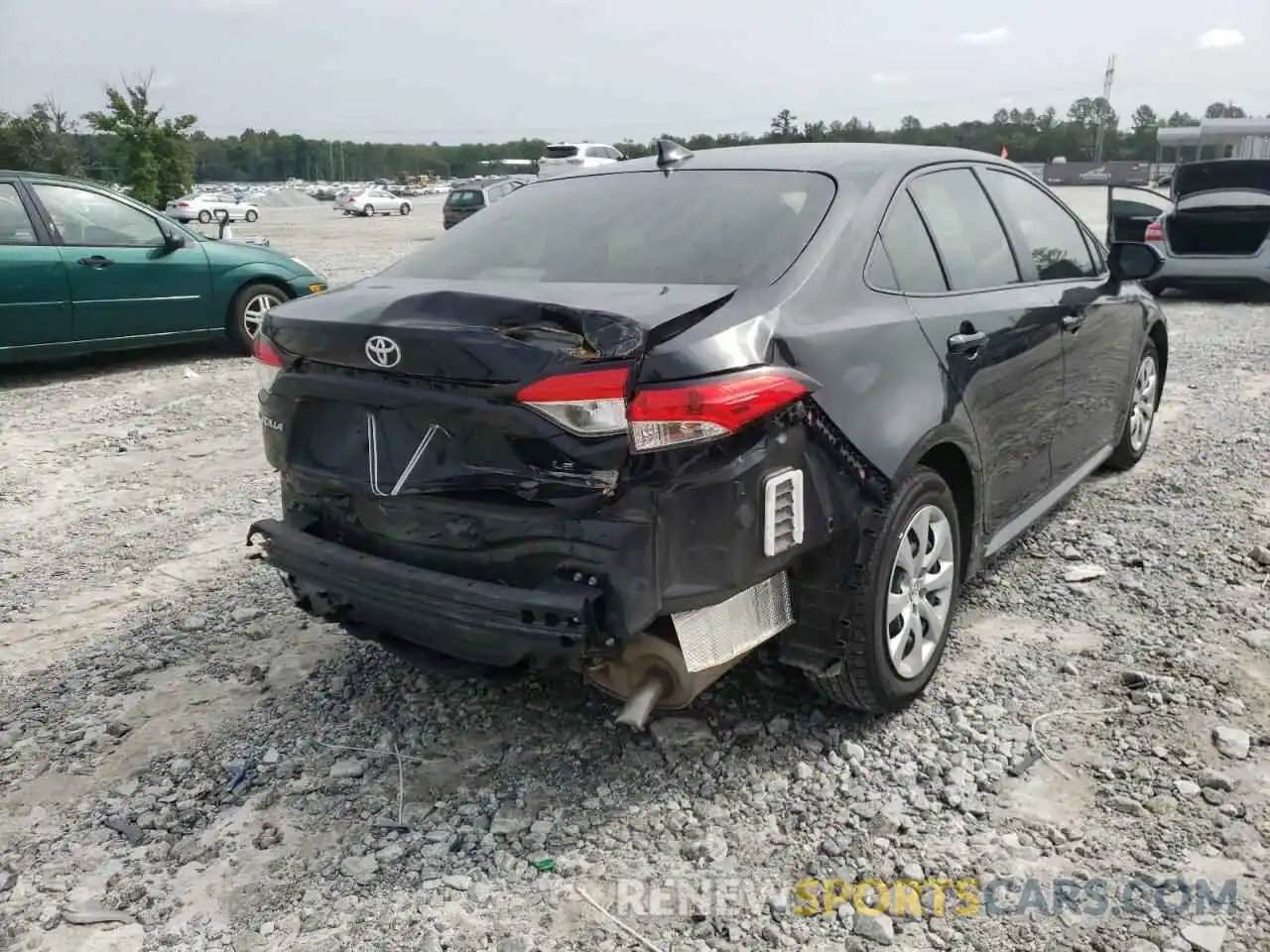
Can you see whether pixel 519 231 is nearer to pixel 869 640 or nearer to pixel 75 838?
pixel 869 640

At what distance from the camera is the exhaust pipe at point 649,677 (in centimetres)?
263

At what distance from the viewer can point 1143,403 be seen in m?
5.40

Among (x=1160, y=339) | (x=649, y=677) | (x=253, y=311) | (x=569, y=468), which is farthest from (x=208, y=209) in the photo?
(x=569, y=468)

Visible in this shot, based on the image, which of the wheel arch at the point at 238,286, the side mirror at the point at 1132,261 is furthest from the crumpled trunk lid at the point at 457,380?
the wheel arch at the point at 238,286

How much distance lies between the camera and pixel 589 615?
7.85 feet

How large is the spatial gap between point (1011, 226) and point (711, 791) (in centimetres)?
244

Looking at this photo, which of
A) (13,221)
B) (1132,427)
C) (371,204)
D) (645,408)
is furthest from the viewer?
(371,204)

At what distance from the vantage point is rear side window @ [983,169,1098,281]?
3.95 metres

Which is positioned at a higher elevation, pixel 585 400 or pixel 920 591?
pixel 585 400

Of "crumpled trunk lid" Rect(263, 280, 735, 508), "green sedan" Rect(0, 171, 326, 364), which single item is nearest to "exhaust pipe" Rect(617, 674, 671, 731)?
"crumpled trunk lid" Rect(263, 280, 735, 508)

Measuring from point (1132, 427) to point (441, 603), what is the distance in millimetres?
4133

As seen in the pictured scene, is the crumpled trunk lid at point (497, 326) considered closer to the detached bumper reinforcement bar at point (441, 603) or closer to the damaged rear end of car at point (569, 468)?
the damaged rear end of car at point (569, 468)

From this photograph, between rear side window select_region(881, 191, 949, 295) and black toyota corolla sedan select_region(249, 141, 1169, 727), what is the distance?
12 millimetres

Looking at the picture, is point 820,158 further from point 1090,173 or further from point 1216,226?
point 1090,173
